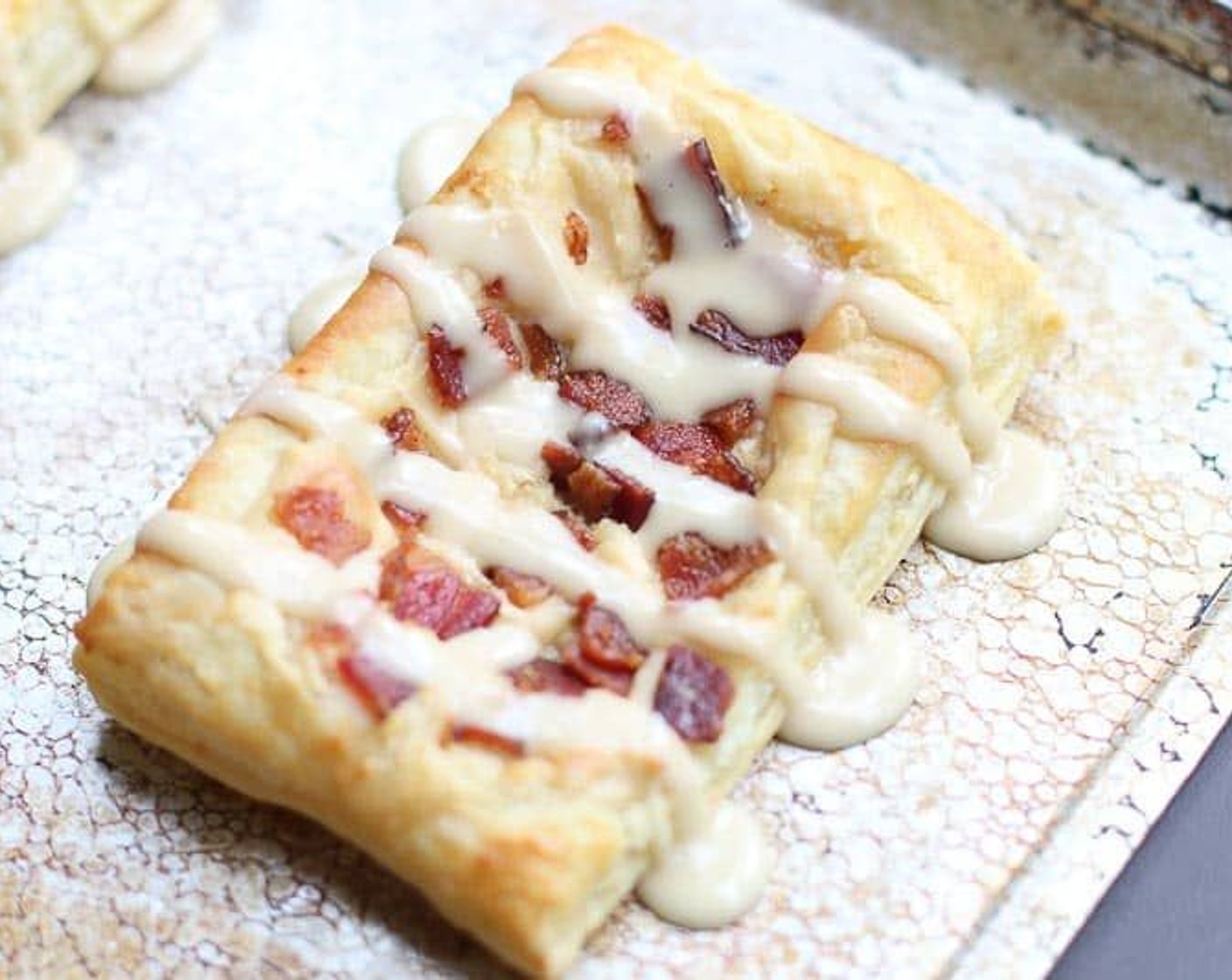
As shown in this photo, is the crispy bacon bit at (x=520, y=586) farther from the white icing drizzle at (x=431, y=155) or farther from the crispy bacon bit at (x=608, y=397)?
the white icing drizzle at (x=431, y=155)

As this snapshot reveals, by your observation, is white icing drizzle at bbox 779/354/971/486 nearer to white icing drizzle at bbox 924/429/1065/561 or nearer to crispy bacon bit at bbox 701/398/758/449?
crispy bacon bit at bbox 701/398/758/449

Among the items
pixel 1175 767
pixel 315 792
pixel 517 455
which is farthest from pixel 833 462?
pixel 315 792

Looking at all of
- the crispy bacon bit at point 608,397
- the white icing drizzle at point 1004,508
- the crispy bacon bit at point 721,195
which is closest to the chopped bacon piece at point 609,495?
the crispy bacon bit at point 608,397

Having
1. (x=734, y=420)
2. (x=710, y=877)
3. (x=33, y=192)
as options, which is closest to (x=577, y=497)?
(x=734, y=420)

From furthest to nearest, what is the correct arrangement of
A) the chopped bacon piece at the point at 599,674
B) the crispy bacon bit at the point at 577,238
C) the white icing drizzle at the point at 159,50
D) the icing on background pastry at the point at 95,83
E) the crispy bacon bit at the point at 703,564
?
the white icing drizzle at the point at 159,50 → the icing on background pastry at the point at 95,83 → the crispy bacon bit at the point at 577,238 → the crispy bacon bit at the point at 703,564 → the chopped bacon piece at the point at 599,674

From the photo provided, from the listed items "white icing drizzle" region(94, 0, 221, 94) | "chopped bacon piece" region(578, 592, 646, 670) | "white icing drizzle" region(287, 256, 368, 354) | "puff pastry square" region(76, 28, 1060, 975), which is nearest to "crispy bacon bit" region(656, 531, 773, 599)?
"puff pastry square" region(76, 28, 1060, 975)

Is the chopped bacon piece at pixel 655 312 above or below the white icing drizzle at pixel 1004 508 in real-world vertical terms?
above

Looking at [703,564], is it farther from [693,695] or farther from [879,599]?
[879,599]
